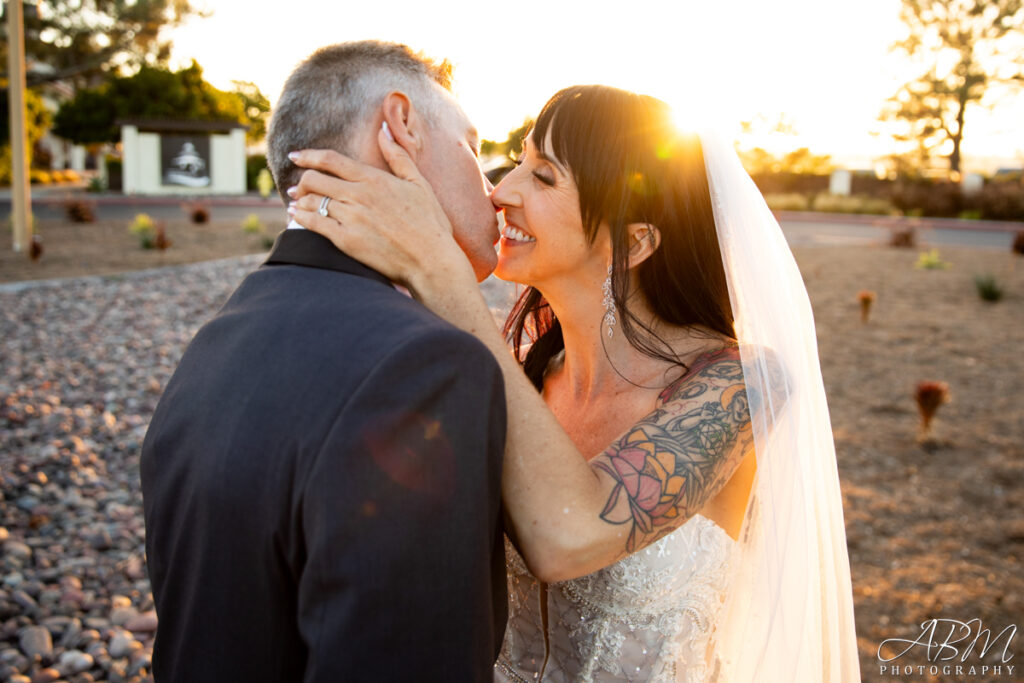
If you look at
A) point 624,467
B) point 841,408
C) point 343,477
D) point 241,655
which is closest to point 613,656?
point 624,467

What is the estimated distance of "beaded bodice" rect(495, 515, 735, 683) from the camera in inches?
95.5

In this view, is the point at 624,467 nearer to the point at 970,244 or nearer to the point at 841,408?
the point at 841,408

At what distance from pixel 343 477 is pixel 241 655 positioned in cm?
45

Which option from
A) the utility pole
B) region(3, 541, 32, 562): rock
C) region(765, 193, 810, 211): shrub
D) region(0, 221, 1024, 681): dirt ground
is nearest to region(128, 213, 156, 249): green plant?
region(0, 221, 1024, 681): dirt ground

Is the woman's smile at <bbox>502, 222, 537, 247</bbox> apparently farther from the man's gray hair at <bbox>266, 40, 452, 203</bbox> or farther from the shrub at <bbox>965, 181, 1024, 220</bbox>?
the shrub at <bbox>965, 181, 1024, 220</bbox>

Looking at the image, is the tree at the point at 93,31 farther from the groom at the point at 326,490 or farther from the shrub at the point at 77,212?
the groom at the point at 326,490

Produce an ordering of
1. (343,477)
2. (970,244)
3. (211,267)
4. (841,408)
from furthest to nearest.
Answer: (970,244) < (211,267) < (841,408) < (343,477)

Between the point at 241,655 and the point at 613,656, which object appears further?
the point at 613,656

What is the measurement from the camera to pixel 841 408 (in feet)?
25.6

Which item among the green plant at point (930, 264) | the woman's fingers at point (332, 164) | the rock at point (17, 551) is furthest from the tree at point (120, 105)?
the woman's fingers at point (332, 164)

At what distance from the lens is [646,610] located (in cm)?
244

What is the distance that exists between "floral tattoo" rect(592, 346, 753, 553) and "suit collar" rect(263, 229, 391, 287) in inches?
30.0

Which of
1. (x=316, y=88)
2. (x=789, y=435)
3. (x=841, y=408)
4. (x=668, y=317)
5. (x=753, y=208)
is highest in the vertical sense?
(x=316, y=88)

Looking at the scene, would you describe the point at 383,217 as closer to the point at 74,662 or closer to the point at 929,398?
the point at 74,662
